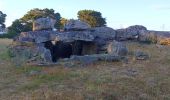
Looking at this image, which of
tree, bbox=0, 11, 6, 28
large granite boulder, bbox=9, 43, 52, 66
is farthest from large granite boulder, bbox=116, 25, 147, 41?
tree, bbox=0, 11, 6, 28

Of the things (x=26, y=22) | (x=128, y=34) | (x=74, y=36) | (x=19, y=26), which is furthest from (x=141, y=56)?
(x=19, y=26)

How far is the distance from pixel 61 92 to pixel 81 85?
1427 millimetres

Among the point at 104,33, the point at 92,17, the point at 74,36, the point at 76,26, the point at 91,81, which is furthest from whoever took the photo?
the point at 92,17

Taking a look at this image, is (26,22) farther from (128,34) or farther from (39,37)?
(39,37)

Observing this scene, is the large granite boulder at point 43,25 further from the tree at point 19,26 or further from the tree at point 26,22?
the tree at point 19,26

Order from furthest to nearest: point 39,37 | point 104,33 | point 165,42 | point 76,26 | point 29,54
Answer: point 165,42
point 104,33
point 76,26
point 39,37
point 29,54

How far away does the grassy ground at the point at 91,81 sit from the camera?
13711mm

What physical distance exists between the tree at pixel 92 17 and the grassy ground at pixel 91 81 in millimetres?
18891

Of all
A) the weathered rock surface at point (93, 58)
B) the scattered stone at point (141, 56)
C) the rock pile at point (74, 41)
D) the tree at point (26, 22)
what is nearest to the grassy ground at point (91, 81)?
the scattered stone at point (141, 56)

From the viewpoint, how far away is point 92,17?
39.8 m

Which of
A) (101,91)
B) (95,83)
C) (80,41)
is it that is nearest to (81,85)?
(95,83)

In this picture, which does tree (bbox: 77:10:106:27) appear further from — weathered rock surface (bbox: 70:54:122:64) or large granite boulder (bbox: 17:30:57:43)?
weathered rock surface (bbox: 70:54:122:64)

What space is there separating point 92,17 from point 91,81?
80.6 feet

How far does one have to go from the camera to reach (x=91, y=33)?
25.2m
